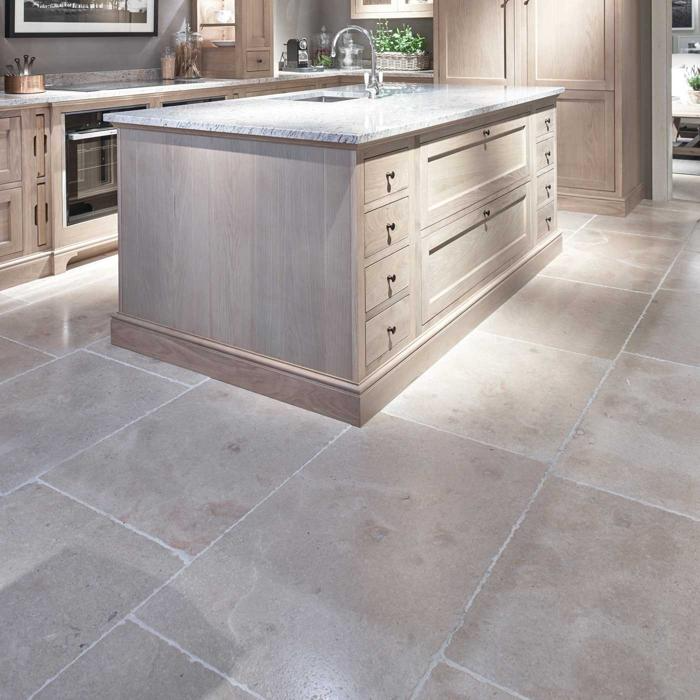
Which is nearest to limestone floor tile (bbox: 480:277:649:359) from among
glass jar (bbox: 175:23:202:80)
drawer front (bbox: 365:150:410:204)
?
drawer front (bbox: 365:150:410:204)

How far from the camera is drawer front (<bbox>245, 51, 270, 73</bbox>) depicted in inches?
198

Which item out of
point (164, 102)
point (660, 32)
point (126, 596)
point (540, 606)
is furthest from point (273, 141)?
point (660, 32)

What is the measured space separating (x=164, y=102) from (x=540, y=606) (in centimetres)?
366

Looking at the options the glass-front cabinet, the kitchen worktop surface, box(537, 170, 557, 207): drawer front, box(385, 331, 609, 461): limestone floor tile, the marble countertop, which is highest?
the glass-front cabinet

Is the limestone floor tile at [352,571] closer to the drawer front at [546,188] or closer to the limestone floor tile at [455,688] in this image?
→ the limestone floor tile at [455,688]

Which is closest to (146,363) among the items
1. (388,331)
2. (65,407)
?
(65,407)

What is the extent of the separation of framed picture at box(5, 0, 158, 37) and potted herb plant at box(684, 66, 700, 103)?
16.4 ft

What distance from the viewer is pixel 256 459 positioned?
2045 millimetres

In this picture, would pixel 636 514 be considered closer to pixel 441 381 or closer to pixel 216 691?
pixel 441 381

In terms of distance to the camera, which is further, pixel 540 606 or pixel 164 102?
pixel 164 102

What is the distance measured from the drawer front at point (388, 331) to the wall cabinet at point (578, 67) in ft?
10.1

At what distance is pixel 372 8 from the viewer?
19.5ft

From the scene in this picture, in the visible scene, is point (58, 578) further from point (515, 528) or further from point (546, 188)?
point (546, 188)

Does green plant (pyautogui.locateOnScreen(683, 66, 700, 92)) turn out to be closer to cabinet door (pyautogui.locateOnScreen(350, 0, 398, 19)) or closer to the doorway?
the doorway
